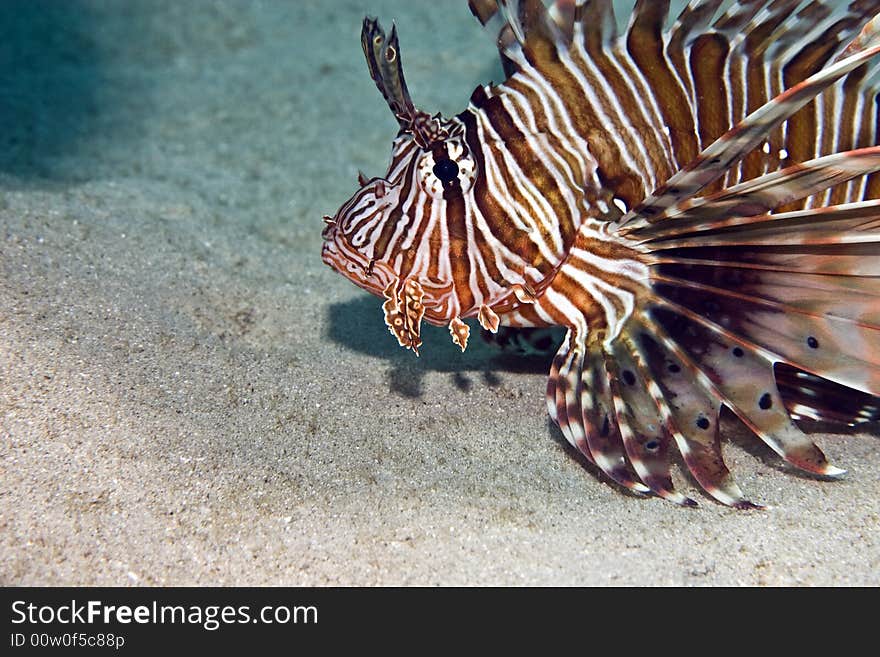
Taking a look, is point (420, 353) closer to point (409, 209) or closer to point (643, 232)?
point (409, 209)

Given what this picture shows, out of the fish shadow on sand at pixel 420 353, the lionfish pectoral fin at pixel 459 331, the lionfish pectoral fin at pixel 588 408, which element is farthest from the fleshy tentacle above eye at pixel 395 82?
the fish shadow on sand at pixel 420 353

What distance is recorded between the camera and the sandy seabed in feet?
8.91

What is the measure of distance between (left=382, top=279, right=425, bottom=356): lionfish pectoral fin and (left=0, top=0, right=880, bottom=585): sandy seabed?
23.2 inches

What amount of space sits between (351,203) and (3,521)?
1.90 metres

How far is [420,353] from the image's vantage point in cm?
432

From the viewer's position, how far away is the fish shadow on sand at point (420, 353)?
4.04 meters

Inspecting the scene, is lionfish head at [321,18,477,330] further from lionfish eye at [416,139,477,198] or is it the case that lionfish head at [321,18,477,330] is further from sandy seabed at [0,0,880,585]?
sandy seabed at [0,0,880,585]

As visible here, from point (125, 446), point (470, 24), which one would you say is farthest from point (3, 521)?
point (470, 24)

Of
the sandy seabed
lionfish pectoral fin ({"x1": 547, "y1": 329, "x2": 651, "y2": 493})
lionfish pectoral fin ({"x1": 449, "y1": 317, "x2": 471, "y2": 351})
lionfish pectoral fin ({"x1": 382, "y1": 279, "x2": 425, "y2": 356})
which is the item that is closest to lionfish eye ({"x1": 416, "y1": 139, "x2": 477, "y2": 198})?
lionfish pectoral fin ({"x1": 382, "y1": 279, "x2": 425, "y2": 356})

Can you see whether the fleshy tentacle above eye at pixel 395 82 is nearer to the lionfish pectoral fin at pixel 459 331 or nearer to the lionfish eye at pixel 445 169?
the lionfish eye at pixel 445 169

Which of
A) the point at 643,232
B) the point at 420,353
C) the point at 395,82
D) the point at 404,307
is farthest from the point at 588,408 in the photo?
the point at 395,82

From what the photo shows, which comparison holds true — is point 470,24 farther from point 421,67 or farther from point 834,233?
point 834,233
